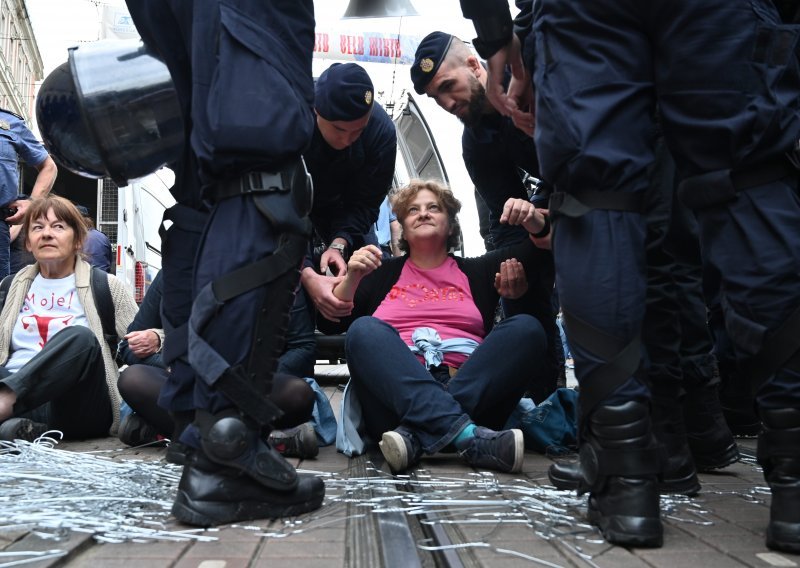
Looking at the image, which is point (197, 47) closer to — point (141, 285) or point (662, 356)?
point (662, 356)

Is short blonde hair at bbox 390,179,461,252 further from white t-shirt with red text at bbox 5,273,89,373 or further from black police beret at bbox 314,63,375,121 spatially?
white t-shirt with red text at bbox 5,273,89,373

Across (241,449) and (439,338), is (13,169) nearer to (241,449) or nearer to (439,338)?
(439,338)

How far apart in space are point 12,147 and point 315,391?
10.4 feet

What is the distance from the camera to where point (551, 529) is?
1671 millimetres

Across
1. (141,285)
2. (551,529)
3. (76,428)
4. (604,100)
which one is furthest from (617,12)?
(141,285)

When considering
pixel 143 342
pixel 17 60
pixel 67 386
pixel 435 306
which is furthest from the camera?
pixel 17 60

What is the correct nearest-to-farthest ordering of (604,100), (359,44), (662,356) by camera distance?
(604,100) → (662,356) → (359,44)

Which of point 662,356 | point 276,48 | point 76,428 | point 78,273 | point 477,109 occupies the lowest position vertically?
point 76,428

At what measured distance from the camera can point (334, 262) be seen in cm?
351

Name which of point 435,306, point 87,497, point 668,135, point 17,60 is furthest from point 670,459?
point 17,60

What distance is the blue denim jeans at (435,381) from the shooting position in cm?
263

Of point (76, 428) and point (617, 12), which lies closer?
point (617, 12)

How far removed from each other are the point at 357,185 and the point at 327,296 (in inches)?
29.2

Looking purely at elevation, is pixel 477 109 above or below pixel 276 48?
above
